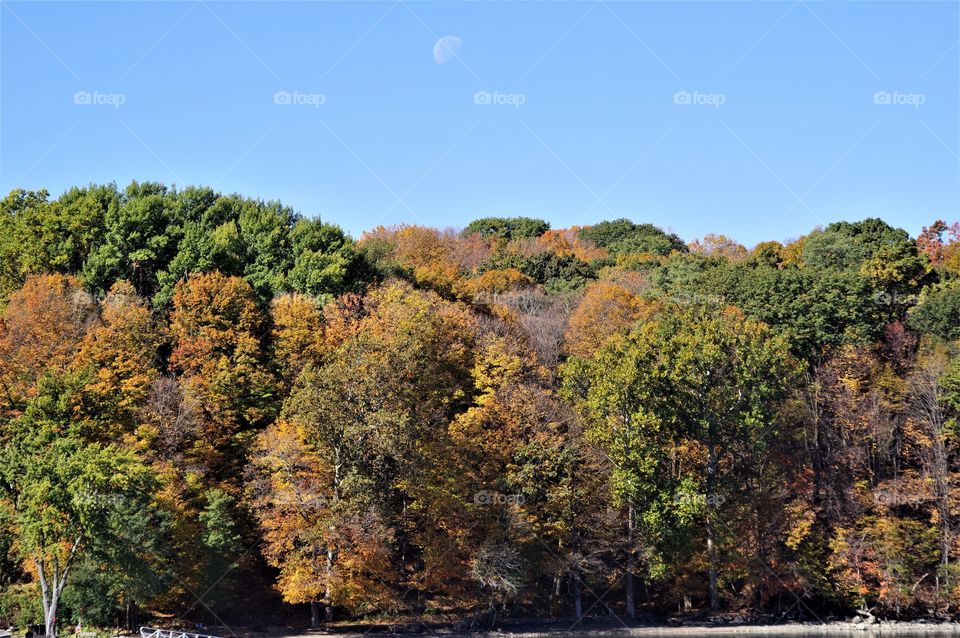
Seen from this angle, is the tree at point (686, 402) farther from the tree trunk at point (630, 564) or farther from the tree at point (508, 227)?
the tree at point (508, 227)

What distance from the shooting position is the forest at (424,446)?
51.3m

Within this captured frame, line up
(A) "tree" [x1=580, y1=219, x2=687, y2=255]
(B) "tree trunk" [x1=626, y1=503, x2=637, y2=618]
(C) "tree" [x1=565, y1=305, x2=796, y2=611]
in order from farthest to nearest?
1. (A) "tree" [x1=580, y1=219, x2=687, y2=255]
2. (B) "tree trunk" [x1=626, y1=503, x2=637, y2=618]
3. (C) "tree" [x1=565, y1=305, x2=796, y2=611]

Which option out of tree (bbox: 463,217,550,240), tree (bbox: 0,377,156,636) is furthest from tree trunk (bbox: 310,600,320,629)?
tree (bbox: 463,217,550,240)

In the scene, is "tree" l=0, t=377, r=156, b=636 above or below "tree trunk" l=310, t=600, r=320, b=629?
above

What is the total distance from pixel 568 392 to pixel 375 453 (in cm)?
1335

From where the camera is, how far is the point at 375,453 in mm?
52188

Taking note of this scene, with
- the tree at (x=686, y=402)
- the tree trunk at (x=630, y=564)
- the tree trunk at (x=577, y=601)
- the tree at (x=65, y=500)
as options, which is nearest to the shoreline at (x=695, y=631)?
the tree trunk at (x=577, y=601)

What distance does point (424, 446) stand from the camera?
5600 centimetres

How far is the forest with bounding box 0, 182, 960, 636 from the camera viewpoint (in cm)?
5131

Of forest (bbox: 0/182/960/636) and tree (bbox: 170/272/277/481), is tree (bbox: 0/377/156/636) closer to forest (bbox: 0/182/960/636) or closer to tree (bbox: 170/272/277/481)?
forest (bbox: 0/182/960/636)

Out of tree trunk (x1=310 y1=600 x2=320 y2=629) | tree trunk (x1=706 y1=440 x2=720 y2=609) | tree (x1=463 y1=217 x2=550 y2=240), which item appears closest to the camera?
tree trunk (x1=310 y1=600 x2=320 y2=629)

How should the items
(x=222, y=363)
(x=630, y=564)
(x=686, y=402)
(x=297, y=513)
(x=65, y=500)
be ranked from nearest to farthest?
(x=65, y=500) → (x=297, y=513) → (x=630, y=564) → (x=686, y=402) → (x=222, y=363)

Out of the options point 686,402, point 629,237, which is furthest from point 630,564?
point 629,237

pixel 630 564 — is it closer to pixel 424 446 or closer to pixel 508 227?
pixel 424 446
